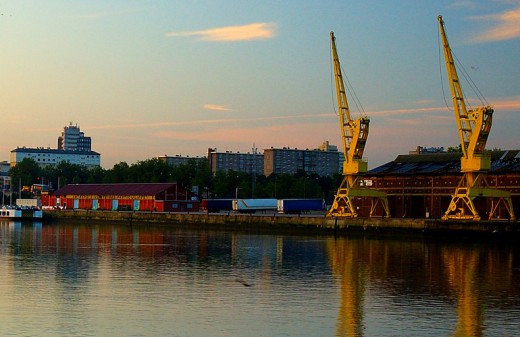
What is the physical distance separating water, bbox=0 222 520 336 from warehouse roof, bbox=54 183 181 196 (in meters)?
62.6

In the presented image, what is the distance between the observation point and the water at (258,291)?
31562mm

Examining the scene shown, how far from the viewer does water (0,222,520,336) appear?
1243 inches

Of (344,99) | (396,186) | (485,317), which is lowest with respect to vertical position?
(485,317)

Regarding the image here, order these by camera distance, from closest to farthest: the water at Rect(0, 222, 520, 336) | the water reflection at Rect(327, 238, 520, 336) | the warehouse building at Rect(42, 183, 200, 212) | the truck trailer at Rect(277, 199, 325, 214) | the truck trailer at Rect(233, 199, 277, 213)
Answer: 1. the water at Rect(0, 222, 520, 336)
2. the water reflection at Rect(327, 238, 520, 336)
3. the truck trailer at Rect(277, 199, 325, 214)
4. the truck trailer at Rect(233, 199, 277, 213)
5. the warehouse building at Rect(42, 183, 200, 212)

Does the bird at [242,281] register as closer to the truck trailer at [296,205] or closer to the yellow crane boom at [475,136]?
the yellow crane boom at [475,136]

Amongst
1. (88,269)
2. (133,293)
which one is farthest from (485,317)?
(88,269)

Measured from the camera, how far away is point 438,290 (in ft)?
141

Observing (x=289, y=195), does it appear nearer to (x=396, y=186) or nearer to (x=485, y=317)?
(x=396, y=186)

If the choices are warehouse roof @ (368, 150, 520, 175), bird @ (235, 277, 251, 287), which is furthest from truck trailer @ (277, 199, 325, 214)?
bird @ (235, 277, 251, 287)

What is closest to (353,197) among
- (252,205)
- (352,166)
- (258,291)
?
(352,166)

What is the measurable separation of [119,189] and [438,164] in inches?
2409

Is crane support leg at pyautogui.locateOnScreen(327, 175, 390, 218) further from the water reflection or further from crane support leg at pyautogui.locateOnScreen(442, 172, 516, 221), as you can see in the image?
the water reflection

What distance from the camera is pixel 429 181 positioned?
3745 inches

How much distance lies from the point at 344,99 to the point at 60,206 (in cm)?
7203
